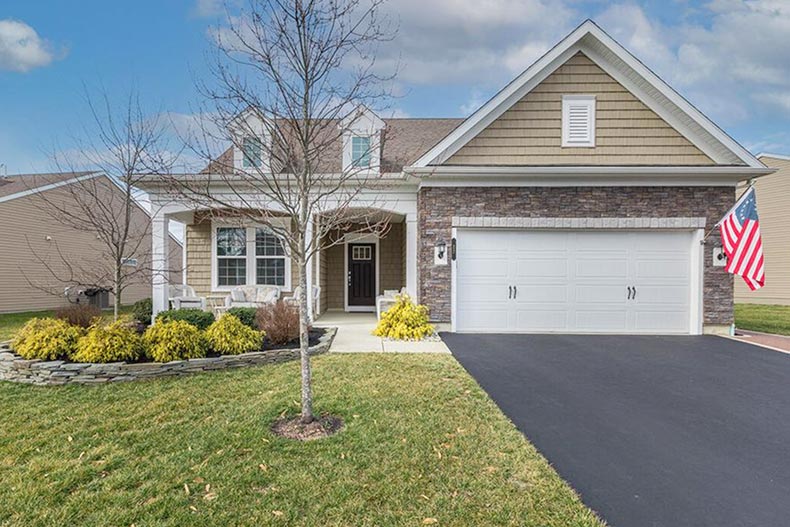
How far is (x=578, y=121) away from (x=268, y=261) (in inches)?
360

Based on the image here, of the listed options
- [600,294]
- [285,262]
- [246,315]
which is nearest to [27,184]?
[285,262]

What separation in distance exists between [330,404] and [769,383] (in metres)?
6.25

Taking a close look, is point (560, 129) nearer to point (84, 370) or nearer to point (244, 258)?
point (244, 258)

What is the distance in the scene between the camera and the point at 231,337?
6012mm

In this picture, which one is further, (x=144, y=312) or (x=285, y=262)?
(x=285, y=262)

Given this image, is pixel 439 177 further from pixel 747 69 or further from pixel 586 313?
pixel 747 69

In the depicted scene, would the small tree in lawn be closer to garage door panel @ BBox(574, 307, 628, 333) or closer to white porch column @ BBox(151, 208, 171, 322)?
white porch column @ BBox(151, 208, 171, 322)

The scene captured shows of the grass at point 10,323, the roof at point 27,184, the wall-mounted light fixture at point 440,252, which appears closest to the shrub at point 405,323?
the wall-mounted light fixture at point 440,252

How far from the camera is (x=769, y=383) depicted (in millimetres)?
5418

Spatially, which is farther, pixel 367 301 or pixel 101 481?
pixel 367 301

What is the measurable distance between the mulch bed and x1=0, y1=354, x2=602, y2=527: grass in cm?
12

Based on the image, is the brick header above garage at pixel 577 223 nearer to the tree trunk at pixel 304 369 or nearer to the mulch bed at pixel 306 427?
the tree trunk at pixel 304 369

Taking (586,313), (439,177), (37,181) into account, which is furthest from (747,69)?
(37,181)

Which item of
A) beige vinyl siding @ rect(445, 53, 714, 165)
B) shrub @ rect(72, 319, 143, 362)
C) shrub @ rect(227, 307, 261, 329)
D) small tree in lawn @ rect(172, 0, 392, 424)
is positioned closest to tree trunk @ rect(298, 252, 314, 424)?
small tree in lawn @ rect(172, 0, 392, 424)
